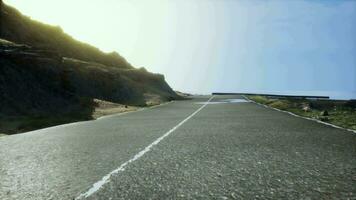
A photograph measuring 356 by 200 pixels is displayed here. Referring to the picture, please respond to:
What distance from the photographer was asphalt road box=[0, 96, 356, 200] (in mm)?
5957

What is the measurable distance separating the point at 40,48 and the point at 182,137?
37.2 meters

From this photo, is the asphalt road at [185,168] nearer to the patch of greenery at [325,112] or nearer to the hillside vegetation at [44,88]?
the patch of greenery at [325,112]

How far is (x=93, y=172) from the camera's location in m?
7.63

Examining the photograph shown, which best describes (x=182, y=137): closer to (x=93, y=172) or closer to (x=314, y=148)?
(x=314, y=148)

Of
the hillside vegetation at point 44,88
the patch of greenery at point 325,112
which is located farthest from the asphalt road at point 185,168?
the hillside vegetation at point 44,88

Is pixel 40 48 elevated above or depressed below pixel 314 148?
above

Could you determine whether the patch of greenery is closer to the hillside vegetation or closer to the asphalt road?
the asphalt road

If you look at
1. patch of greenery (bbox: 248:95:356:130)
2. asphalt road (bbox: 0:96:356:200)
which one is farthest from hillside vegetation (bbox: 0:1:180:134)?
patch of greenery (bbox: 248:95:356:130)

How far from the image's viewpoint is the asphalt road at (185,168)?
19.5 feet

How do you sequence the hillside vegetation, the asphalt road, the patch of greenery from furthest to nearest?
the hillside vegetation, the patch of greenery, the asphalt road

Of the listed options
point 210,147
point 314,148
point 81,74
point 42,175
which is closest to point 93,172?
point 42,175

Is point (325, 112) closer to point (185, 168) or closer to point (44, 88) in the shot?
point (185, 168)

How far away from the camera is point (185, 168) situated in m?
7.78

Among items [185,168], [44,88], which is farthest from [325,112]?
[44,88]
